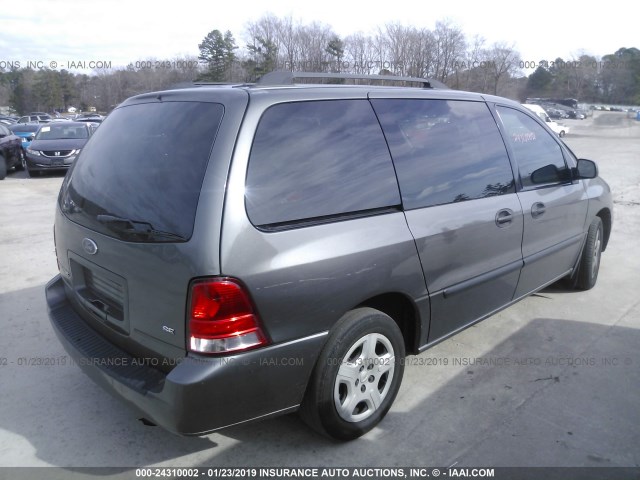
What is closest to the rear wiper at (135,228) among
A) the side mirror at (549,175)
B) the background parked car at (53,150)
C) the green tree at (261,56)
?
the side mirror at (549,175)

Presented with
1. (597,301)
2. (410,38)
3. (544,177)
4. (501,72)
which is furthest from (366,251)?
(501,72)

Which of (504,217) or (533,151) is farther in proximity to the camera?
(533,151)

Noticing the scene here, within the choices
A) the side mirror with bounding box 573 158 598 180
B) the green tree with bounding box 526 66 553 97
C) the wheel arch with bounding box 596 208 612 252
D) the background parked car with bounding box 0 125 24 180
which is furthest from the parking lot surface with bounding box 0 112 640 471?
the green tree with bounding box 526 66 553 97

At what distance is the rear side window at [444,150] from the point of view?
9.59ft

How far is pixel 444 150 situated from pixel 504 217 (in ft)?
2.20

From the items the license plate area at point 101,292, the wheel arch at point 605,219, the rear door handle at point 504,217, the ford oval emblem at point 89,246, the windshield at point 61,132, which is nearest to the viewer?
the license plate area at point 101,292

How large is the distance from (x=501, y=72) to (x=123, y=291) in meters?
31.4

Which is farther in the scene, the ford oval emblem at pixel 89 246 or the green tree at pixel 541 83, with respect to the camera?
the green tree at pixel 541 83

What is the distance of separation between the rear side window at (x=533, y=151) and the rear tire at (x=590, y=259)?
84cm

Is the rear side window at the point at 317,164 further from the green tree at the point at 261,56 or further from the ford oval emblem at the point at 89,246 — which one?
the green tree at the point at 261,56

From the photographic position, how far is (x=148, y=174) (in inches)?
96.8

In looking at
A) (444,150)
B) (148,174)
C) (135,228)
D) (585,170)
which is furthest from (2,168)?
(585,170)

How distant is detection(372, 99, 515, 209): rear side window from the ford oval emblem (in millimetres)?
1657

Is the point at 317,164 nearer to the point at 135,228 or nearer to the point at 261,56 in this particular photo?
the point at 135,228
